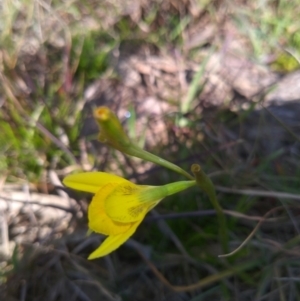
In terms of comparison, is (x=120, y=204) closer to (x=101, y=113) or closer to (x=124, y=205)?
(x=124, y=205)

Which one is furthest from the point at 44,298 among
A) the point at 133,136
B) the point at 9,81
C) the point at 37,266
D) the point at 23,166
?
the point at 9,81

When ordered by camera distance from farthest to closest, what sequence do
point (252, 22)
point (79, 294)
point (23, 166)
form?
point (252, 22)
point (23, 166)
point (79, 294)

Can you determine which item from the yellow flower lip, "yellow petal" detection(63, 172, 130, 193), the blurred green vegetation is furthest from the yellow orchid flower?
the blurred green vegetation

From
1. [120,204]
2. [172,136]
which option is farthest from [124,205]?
[172,136]

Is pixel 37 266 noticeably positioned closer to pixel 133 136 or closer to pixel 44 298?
pixel 44 298

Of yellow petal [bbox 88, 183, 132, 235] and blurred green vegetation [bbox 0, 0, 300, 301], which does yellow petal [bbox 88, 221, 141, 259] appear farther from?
blurred green vegetation [bbox 0, 0, 300, 301]

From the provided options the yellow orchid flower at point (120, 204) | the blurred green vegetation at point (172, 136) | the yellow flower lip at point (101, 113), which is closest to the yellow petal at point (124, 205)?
the yellow orchid flower at point (120, 204)
